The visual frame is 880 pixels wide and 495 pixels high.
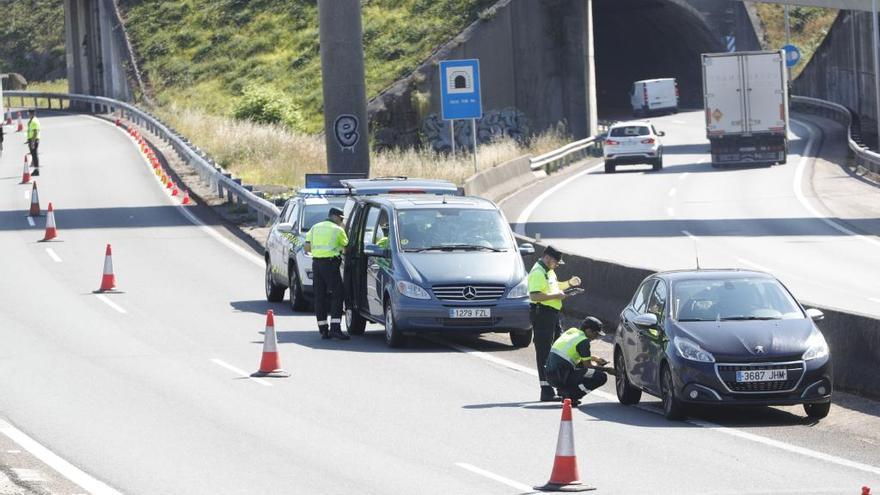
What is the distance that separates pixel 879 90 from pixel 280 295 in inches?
1193

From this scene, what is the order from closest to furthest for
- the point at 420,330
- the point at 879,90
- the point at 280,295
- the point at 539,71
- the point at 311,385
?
the point at 311,385 < the point at 420,330 < the point at 280,295 < the point at 879,90 < the point at 539,71

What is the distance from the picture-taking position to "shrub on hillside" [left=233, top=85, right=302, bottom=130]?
65938 mm

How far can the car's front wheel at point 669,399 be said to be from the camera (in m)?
14.6

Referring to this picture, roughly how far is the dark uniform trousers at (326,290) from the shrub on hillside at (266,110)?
44291mm

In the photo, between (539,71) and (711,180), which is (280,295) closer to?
(711,180)

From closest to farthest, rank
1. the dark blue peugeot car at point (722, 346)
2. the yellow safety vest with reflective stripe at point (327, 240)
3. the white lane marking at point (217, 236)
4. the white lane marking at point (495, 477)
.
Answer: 1. the white lane marking at point (495, 477)
2. the dark blue peugeot car at point (722, 346)
3. the yellow safety vest with reflective stripe at point (327, 240)
4. the white lane marking at point (217, 236)

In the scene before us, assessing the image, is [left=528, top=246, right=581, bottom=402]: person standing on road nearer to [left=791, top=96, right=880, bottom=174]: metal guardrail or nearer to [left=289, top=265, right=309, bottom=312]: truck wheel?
[left=289, top=265, right=309, bottom=312]: truck wheel

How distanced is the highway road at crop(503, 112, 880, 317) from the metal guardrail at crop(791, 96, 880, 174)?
106 cm

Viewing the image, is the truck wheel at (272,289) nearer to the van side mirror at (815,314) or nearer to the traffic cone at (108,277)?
the traffic cone at (108,277)

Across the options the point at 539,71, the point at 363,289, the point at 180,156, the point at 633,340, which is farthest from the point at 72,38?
the point at 633,340

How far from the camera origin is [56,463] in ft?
41.8

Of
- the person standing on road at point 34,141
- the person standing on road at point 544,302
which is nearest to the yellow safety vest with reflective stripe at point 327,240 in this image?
the person standing on road at point 544,302

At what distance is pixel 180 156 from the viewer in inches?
1999

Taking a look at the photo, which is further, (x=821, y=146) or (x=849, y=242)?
(x=821, y=146)
